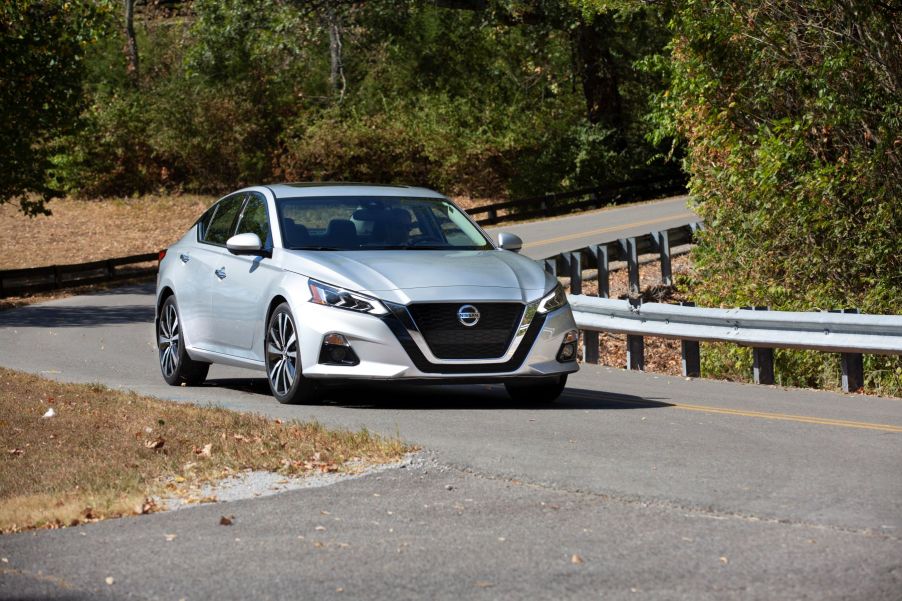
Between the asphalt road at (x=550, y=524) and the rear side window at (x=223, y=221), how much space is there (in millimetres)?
2634

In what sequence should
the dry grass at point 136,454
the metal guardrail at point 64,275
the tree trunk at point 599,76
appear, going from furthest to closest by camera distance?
the tree trunk at point 599,76 < the metal guardrail at point 64,275 < the dry grass at point 136,454

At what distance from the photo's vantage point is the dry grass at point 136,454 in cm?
719

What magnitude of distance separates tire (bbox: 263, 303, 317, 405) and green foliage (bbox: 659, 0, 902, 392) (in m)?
7.21

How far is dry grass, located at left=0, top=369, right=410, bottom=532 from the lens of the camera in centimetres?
719

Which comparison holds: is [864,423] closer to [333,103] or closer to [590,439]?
[590,439]

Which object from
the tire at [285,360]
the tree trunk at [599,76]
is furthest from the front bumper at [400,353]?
the tree trunk at [599,76]

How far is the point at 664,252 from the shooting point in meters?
20.8

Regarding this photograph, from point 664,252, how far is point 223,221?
31.4ft

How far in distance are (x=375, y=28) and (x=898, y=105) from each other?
32789 millimetres

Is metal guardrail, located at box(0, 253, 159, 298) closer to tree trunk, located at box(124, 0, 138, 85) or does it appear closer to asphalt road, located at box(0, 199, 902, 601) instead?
asphalt road, located at box(0, 199, 902, 601)

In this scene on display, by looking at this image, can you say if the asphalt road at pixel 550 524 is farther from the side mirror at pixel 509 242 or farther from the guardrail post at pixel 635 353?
the guardrail post at pixel 635 353

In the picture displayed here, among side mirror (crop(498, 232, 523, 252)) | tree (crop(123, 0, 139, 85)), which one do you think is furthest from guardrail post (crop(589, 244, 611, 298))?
tree (crop(123, 0, 139, 85))

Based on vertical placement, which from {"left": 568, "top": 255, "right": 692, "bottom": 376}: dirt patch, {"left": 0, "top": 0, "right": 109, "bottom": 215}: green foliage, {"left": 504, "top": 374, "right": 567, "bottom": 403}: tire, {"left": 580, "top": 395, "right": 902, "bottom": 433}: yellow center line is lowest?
{"left": 568, "top": 255, "right": 692, "bottom": 376}: dirt patch

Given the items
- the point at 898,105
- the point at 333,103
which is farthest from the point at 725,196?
the point at 333,103
